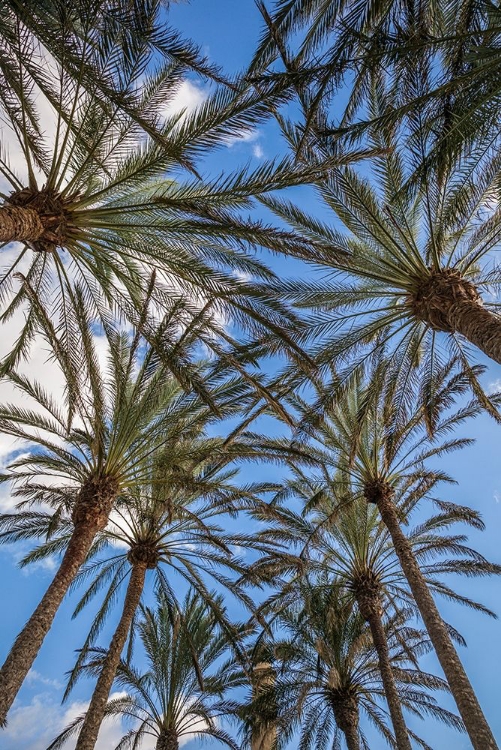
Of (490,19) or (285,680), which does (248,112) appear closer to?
(490,19)

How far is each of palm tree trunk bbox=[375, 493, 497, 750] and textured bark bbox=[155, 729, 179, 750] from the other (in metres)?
9.81

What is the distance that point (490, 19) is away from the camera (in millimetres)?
6305

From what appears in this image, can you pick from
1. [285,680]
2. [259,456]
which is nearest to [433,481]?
[259,456]

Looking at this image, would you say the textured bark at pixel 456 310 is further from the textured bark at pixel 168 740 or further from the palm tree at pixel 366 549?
the textured bark at pixel 168 740

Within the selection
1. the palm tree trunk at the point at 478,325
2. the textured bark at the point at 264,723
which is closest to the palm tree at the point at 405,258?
the palm tree trunk at the point at 478,325

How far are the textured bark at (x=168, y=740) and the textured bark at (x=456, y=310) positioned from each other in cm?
1432

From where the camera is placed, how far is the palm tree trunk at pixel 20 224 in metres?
5.85

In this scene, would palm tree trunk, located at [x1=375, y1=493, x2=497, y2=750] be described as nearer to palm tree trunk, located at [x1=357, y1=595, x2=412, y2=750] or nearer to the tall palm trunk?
palm tree trunk, located at [x1=357, y1=595, x2=412, y2=750]

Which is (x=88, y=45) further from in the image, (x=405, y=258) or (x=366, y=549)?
(x=366, y=549)

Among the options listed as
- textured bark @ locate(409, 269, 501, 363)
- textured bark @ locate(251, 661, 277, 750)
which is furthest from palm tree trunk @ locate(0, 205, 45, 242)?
textured bark @ locate(251, 661, 277, 750)

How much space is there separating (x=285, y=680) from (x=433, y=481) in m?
6.84

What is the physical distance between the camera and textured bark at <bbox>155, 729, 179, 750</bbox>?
15727 millimetres

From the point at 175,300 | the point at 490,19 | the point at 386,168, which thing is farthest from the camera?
the point at 386,168

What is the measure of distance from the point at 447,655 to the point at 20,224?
9529mm
